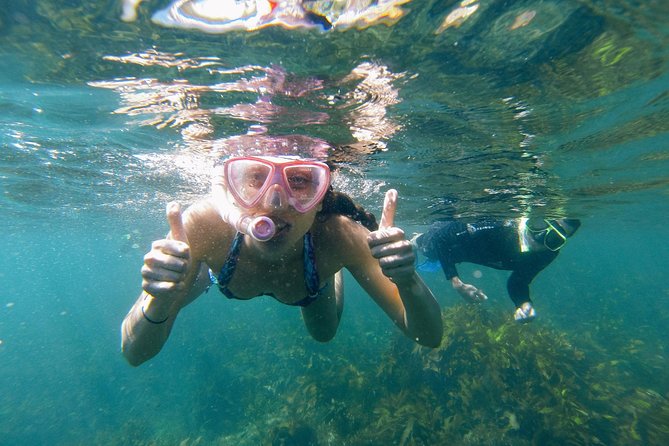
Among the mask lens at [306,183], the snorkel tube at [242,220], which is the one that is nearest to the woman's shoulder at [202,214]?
the snorkel tube at [242,220]

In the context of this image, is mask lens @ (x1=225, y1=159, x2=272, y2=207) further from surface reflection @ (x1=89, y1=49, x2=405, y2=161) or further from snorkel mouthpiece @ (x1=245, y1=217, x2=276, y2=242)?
surface reflection @ (x1=89, y1=49, x2=405, y2=161)

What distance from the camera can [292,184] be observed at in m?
3.98

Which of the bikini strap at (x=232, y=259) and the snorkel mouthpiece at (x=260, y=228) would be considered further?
the bikini strap at (x=232, y=259)

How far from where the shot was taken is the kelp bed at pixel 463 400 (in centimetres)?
1061

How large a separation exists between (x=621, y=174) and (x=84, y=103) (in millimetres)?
18264

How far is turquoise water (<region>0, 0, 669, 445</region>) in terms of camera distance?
18.0 ft

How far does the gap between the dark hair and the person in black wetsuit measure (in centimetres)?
581

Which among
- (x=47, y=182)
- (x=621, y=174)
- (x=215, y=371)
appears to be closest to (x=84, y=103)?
(x=47, y=182)

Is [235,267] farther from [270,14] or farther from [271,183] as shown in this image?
[270,14]

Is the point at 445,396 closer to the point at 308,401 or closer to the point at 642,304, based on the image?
the point at 308,401

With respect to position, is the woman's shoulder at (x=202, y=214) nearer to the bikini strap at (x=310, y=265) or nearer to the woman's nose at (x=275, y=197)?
the woman's nose at (x=275, y=197)

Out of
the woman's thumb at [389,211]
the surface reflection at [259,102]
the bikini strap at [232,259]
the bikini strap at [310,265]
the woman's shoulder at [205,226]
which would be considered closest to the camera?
the woman's thumb at [389,211]

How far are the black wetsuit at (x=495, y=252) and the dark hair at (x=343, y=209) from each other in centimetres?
672

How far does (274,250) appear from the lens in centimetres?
388
